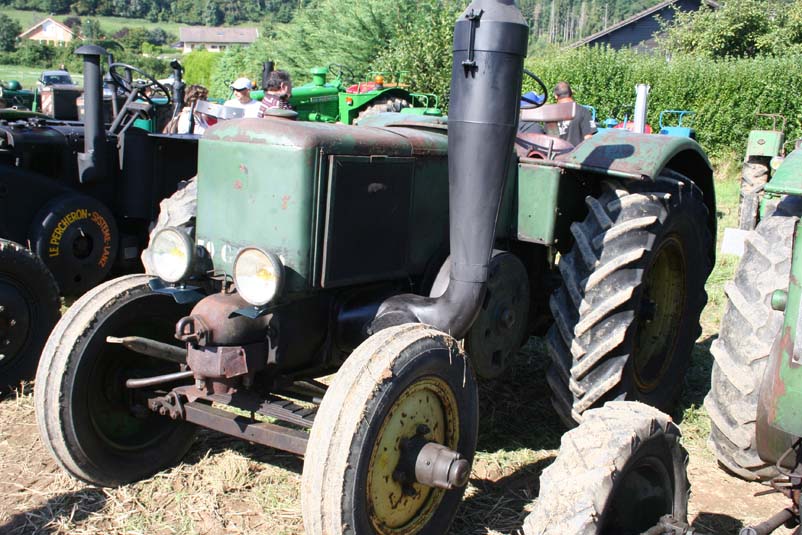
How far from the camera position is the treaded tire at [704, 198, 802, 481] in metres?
2.75

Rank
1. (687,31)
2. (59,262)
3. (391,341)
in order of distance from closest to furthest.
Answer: (391,341) → (59,262) → (687,31)

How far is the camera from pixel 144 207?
591cm

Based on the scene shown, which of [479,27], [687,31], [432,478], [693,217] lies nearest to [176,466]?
[432,478]

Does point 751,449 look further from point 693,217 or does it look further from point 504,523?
point 693,217

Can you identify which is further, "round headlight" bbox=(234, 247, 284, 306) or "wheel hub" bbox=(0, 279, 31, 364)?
"wheel hub" bbox=(0, 279, 31, 364)

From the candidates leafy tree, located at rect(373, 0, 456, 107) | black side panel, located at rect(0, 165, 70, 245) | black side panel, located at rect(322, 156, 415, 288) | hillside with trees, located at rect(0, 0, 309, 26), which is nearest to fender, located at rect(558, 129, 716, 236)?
black side panel, located at rect(322, 156, 415, 288)

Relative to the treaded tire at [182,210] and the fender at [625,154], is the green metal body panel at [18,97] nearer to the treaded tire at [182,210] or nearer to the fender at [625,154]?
the treaded tire at [182,210]

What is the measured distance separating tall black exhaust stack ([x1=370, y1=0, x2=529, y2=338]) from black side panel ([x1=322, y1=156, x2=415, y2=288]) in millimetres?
274

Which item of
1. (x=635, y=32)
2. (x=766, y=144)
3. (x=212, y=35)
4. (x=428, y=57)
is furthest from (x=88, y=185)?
(x=212, y=35)

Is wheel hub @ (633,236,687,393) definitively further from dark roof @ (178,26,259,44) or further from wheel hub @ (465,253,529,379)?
dark roof @ (178,26,259,44)

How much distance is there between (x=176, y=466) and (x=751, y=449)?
7.87 feet

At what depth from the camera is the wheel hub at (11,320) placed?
442 centimetres

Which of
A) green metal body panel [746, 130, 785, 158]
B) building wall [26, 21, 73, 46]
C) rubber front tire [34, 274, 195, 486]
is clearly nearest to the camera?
rubber front tire [34, 274, 195, 486]

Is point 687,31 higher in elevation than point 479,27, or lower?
higher
